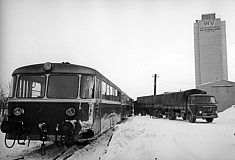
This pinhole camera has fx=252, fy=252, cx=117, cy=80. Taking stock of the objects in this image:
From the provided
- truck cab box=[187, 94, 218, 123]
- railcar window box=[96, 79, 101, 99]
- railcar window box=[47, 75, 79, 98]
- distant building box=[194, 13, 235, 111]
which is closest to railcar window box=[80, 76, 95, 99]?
railcar window box=[47, 75, 79, 98]

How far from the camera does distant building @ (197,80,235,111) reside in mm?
37528

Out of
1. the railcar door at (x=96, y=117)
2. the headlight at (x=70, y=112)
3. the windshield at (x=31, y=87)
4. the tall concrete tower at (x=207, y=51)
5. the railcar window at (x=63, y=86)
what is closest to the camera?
the headlight at (x=70, y=112)

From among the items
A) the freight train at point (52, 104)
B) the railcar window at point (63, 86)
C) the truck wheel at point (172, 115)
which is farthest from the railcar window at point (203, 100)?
the railcar window at point (63, 86)

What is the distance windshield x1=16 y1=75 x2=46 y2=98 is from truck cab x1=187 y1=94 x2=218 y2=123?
45.2 ft

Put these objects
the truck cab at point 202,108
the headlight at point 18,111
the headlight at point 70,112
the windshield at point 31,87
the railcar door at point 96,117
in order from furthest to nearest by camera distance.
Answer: the truck cab at point 202,108 → the railcar door at point 96,117 → the windshield at point 31,87 → the headlight at point 18,111 → the headlight at point 70,112

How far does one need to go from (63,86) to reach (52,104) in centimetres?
61

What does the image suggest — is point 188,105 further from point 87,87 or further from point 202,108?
point 87,87

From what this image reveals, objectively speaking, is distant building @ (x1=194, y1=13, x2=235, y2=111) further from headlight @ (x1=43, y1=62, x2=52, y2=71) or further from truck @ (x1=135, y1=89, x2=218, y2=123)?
headlight @ (x1=43, y1=62, x2=52, y2=71)

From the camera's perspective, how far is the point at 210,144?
25.1 feet

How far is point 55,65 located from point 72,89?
35.3 inches

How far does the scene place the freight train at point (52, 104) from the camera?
6.75 m

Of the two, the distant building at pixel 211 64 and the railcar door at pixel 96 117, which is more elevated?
the distant building at pixel 211 64

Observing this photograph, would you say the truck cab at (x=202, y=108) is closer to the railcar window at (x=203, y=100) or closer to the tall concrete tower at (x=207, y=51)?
the railcar window at (x=203, y=100)

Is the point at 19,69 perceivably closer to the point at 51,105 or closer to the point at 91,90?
the point at 51,105
